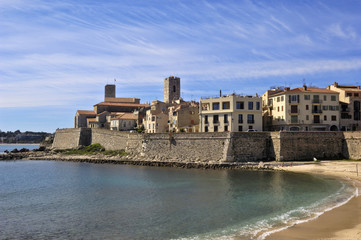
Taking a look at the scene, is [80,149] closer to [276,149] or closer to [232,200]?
[276,149]

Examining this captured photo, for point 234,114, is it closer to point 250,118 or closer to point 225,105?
point 225,105

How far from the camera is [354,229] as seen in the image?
1825cm

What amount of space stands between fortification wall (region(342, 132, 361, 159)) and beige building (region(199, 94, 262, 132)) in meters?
12.4

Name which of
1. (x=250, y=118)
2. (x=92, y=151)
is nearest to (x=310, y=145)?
(x=250, y=118)

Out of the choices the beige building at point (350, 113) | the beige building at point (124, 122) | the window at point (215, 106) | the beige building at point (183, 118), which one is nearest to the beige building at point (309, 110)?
the beige building at point (350, 113)

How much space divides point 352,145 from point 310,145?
17.3 ft

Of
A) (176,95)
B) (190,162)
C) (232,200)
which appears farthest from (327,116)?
(176,95)

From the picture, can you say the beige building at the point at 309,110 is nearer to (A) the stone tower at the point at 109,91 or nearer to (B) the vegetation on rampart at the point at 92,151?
(B) the vegetation on rampart at the point at 92,151

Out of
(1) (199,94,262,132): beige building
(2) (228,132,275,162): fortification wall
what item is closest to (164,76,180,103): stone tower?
(1) (199,94,262,132): beige building

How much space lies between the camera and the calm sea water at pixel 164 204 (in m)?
20.0

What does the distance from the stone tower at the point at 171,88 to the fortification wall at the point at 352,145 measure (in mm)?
63712

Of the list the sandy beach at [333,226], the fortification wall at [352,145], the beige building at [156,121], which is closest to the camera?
the sandy beach at [333,226]

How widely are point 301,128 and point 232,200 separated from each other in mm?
29292

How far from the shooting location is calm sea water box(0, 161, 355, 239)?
20.0 m
